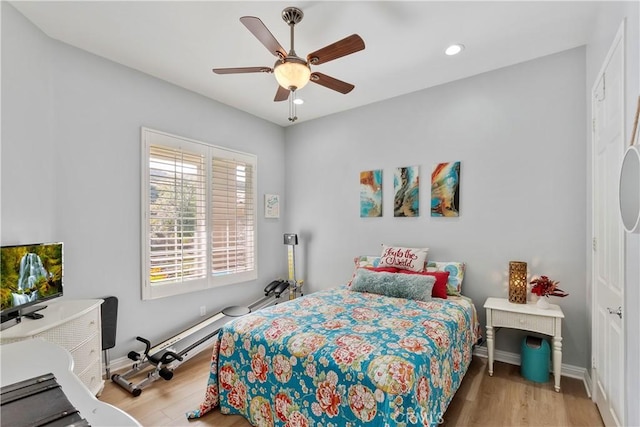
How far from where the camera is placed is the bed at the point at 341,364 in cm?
161

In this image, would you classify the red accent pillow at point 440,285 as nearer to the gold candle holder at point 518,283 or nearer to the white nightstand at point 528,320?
the white nightstand at point 528,320

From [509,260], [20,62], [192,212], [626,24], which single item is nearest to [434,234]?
[509,260]

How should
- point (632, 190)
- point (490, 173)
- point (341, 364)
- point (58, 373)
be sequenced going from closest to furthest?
point (58, 373)
point (632, 190)
point (341, 364)
point (490, 173)

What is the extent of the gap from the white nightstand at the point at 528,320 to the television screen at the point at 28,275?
3574 mm

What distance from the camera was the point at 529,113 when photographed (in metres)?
2.98

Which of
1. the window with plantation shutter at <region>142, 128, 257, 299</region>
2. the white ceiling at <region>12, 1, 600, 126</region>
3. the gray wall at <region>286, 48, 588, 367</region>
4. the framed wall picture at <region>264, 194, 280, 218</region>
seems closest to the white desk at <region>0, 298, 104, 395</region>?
the window with plantation shutter at <region>142, 128, 257, 299</region>

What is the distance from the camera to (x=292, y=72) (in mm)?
2062

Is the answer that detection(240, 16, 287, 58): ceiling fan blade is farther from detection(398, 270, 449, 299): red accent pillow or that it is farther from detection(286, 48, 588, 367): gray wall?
detection(398, 270, 449, 299): red accent pillow

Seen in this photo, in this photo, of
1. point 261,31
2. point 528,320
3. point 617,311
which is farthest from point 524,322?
point 261,31

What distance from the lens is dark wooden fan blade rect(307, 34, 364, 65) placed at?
195 cm

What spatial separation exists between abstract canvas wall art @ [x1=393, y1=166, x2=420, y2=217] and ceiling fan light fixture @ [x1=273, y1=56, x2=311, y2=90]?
1.98 meters

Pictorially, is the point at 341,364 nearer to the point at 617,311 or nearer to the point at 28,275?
the point at 617,311

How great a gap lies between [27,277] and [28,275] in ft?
0.05

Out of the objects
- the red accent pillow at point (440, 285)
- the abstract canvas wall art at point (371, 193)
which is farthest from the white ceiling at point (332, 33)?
the red accent pillow at point (440, 285)
